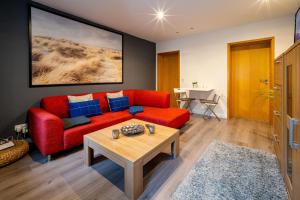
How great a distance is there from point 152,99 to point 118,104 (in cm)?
94

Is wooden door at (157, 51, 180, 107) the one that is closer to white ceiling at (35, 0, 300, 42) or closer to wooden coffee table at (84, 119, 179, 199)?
white ceiling at (35, 0, 300, 42)

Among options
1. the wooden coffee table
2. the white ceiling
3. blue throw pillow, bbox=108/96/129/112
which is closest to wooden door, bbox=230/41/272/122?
the white ceiling

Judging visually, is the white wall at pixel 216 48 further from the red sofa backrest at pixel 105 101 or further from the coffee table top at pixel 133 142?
the coffee table top at pixel 133 142

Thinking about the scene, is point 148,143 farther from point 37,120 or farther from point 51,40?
point 51,40

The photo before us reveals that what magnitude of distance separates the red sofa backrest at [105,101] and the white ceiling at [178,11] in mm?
1758

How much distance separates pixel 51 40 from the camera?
2953 mm

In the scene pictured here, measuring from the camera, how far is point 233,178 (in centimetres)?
175

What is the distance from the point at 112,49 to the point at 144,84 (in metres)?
1.76

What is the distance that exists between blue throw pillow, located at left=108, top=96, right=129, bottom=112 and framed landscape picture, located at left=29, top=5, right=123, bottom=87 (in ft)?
2.26

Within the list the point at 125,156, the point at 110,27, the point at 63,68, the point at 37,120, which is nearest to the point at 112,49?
the point at 110,27

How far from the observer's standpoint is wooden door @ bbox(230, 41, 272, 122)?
4.00 m

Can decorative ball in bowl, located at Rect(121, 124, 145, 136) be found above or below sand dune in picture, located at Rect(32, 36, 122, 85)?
below

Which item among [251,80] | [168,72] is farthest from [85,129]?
[251,80]

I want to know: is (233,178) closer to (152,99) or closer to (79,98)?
(152,99)
